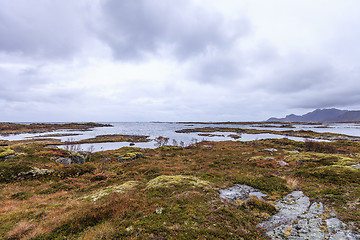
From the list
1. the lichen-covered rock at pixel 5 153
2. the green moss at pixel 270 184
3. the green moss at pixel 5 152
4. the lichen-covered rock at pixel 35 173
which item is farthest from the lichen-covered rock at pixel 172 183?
the green moss at pixel 5 152

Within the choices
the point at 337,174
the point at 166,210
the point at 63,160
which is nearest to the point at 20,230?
the point at 166,210

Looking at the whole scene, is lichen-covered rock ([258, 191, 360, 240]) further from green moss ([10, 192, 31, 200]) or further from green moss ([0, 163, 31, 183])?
green moss ([0, 163, 31, 183])

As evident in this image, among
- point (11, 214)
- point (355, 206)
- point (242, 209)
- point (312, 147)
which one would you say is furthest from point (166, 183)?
point (312, 147)

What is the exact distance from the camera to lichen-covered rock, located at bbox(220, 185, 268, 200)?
13281 mm

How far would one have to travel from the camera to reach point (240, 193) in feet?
46.6

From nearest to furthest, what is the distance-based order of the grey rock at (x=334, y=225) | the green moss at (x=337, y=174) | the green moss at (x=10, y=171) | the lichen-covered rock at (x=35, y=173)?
the grey rock at (x=334, y=225) < the green moss at (x=337, y=174) < the green moss at (x=10, y=171) < the lichen-covered rock at (x=35, y=173)

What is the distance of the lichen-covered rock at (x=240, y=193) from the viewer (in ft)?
43.6

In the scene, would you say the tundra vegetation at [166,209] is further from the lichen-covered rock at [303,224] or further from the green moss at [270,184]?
the lichen-covered rock at [303,224]

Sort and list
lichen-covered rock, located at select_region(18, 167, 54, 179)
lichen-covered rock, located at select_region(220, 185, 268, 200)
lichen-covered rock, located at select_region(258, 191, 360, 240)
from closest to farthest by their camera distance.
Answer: lichen-covered rock, located at select_region(258, 191, 360, 240) → lichen-covered rock, located at select_region(220, 185, 268, 200) → lichen-covered rock, located at select_region(18, 167, 54, 179)

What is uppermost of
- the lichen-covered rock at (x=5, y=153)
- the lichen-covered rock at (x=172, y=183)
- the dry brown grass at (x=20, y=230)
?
the lichen-covered rock at (x=5, y=153)

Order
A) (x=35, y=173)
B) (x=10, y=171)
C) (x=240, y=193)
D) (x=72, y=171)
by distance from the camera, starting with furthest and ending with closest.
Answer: (x=72, y=171) → (x=35, y=173) → (x=10, y=171) → (x=240, y=193)

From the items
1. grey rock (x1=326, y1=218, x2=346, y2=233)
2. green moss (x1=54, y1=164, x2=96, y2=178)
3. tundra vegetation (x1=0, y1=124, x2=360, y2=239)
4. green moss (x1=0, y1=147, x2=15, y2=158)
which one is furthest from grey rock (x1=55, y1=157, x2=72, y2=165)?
grey rock (x1=326, y1=218, x2=346, y2=233)

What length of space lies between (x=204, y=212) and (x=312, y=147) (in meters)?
50.4

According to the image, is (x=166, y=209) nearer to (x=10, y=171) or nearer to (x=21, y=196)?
(x=21, y=196)
